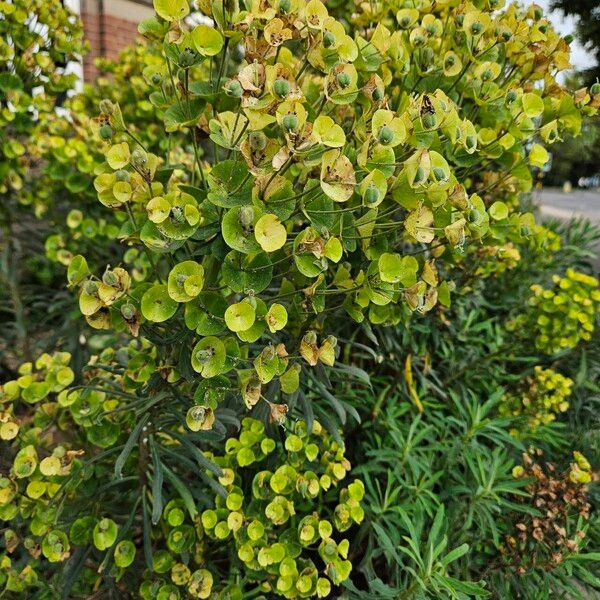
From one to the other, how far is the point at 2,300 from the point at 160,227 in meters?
2.15

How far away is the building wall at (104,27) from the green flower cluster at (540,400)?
4.44m

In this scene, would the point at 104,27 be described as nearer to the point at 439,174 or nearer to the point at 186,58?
the point at 186,58

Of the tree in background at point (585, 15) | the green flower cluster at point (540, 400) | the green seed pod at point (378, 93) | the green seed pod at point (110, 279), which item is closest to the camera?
the green seed pod at point (110, 279)

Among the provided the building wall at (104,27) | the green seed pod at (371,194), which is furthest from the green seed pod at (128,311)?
the building wall at (104,27)

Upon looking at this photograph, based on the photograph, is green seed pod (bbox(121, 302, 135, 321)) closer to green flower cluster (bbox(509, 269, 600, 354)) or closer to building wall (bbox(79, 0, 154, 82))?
green flower cluster (bbox(509, 269, 600, 354))

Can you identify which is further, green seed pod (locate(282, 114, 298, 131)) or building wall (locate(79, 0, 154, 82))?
building wall (locate(79, 0, 154, 82))

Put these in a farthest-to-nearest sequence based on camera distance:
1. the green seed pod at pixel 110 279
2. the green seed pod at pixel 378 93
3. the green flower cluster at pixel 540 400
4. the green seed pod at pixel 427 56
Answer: the green flower cluster at pixel 540 400
the green seed pod at pixel 427 56
the green seed pod at pixel 378 93
the green seed pod at pixel 110 279

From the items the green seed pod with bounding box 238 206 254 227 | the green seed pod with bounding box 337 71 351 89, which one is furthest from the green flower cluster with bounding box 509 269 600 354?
the green seed pod with bounding box 238 206 254 227

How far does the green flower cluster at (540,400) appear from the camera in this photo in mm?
1896

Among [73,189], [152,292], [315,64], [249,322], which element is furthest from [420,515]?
[73,189]

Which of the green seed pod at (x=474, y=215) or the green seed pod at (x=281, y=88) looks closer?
the green seed pod at (x=281, y=88)

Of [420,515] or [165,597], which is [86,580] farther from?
[420,515]

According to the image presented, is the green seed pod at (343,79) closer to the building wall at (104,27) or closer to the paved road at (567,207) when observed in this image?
the paved road at (567,207)

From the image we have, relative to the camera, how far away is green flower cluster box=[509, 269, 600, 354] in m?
2.02
